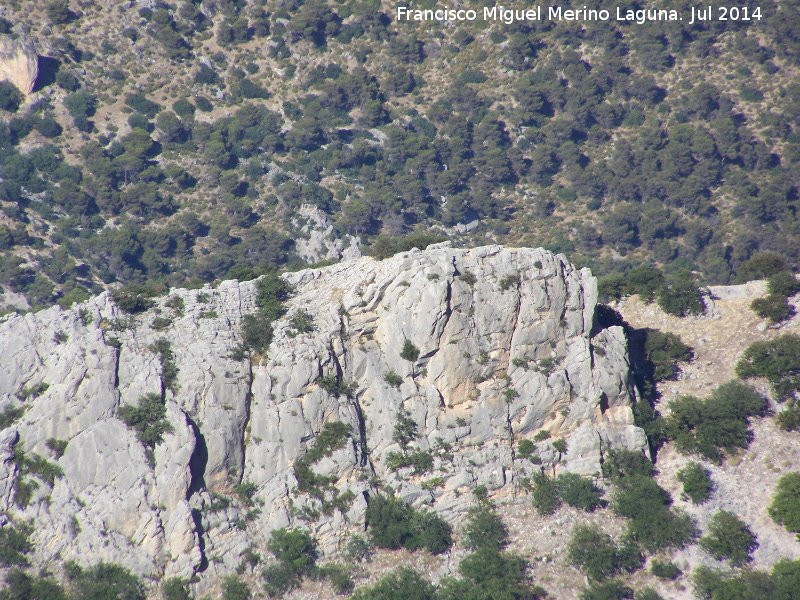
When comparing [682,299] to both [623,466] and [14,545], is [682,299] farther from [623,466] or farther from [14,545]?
[14,545]

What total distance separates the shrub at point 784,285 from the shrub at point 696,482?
20.6 meters

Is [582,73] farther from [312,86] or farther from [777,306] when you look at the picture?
[777,306]

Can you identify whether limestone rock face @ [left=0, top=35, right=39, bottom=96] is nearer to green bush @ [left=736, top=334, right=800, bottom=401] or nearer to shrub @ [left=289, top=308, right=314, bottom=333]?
shrub @ [left=289, top=308, right=314, bottom=333]

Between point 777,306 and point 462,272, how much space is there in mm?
31140

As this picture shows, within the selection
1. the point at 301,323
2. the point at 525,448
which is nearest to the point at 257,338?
the point at 301,323

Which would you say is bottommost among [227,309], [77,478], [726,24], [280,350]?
[77,478]

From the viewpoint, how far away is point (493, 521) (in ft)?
167

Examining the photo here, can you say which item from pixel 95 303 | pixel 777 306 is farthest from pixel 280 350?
pixel 777 306

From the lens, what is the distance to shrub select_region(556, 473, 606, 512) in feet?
170

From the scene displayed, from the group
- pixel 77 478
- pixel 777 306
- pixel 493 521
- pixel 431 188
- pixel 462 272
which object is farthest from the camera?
pixel 431 188

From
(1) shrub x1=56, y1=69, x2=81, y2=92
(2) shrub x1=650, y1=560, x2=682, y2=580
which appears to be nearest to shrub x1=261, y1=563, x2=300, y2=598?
(2) shrub x1=650, y1=560, x2=682, y2=580

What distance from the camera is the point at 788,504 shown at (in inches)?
1957

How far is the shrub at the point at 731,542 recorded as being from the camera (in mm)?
48750

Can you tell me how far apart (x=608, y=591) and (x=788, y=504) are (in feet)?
51.9
